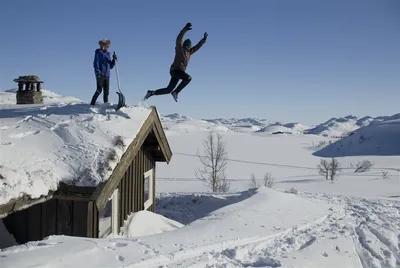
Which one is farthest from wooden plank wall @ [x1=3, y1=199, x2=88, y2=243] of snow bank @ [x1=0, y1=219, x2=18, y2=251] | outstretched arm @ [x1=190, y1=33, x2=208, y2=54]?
outstretched arm @ [x1=190, y1=33, x2=208, y2=54]

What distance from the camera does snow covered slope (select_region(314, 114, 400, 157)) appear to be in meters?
60.2

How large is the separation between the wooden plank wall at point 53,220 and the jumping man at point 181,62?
318cm

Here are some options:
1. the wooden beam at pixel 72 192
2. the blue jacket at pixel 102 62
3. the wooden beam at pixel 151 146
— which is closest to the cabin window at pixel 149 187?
the wooden beam at pixel 151 146

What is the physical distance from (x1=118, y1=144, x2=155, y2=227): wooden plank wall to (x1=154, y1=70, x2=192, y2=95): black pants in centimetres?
165

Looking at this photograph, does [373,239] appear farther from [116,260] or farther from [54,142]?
[54,142]

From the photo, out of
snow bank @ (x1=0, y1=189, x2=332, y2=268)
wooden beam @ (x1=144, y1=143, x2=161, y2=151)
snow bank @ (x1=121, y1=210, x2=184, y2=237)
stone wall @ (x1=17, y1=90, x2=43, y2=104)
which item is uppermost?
stone wall @ (x1=17, y1=90, x2=43, y2=104)

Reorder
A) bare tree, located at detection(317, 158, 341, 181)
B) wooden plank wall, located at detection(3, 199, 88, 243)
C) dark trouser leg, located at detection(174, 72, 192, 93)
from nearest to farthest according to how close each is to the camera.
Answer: wooden plank wall, located at detection(3, 199, 88, 243) → dark trouser leg, located at detection(174, 72, 192, 93) → bare tree, located at detection(317, 158, 341, 181)

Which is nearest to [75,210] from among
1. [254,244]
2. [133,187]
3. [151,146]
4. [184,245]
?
[184,245]

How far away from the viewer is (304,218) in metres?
6.74

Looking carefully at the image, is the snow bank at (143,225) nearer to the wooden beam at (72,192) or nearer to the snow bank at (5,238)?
the snow bank at (5,238)

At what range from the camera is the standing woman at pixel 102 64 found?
6.83 m

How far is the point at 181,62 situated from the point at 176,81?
1.54ft

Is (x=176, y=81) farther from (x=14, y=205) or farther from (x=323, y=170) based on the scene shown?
(x=323, y=170)

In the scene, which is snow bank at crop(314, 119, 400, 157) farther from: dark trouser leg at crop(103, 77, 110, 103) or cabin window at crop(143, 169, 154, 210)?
dark trouser leg at crop(103, 77, 110, 103)
